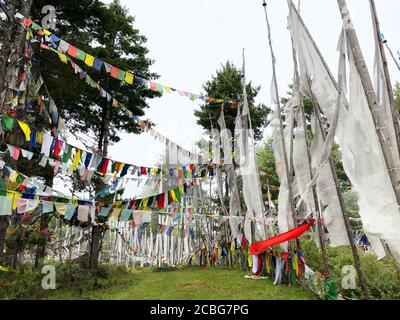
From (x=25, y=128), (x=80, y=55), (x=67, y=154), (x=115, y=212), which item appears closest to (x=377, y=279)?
(x=115, y=212)

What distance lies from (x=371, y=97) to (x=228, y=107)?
14386 mm

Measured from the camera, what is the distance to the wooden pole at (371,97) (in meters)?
3.89

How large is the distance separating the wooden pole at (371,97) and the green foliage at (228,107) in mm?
13303

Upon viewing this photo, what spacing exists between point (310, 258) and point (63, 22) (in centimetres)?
1159

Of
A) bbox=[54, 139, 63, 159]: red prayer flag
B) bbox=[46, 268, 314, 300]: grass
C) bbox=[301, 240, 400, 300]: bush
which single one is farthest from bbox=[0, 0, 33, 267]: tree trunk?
bbox=[301, 240, 400, 300]: bush

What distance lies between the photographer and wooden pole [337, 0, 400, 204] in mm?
3891

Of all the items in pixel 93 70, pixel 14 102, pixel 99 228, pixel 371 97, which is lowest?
pixel 99 228

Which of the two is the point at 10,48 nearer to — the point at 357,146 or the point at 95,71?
the point at 95,71

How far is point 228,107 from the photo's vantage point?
18.4 metres

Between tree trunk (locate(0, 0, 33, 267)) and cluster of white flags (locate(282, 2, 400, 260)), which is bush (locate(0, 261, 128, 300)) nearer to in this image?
tree trunk (locate(0, 0, 33, 267))

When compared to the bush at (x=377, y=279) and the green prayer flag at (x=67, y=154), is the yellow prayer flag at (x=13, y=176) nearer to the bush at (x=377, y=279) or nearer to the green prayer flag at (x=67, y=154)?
the green prayer flag at (x=67, y=154)

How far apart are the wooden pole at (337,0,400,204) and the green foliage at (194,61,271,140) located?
1330 cm

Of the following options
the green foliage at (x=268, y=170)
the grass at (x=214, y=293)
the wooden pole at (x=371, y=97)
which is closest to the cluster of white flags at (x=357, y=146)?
the wooden pole at (x=371, y=97)
